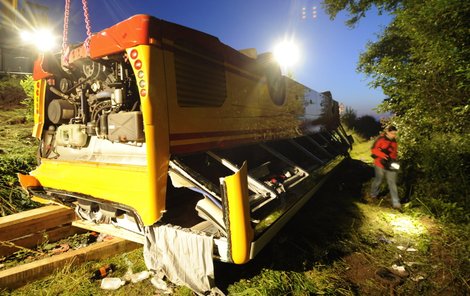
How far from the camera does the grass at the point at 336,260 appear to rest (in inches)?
105

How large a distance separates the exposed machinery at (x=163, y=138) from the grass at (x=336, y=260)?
1.76 feet

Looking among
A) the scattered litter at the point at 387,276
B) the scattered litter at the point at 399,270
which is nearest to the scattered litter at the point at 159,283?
the scattered litter at the point at 387,276

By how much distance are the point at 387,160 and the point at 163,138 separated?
16.7 feet

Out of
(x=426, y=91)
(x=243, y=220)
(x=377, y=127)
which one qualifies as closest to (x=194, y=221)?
(x=243, y=220)

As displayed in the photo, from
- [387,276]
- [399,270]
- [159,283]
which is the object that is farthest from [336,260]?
[159,283]

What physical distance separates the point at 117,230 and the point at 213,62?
2.46 meters

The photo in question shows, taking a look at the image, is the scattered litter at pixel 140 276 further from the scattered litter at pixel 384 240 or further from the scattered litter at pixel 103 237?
the scattered litter at pixel 384 240

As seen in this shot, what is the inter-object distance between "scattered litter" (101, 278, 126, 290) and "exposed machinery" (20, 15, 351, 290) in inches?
18.7

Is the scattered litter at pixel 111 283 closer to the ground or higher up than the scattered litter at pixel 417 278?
higher up

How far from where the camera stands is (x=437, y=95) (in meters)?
5.86

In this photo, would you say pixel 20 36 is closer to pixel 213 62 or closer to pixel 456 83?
pixel 213 62

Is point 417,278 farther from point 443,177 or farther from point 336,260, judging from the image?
point 443,177

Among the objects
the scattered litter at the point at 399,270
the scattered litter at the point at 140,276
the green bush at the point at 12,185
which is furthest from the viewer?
the green bush at the point at 12,185

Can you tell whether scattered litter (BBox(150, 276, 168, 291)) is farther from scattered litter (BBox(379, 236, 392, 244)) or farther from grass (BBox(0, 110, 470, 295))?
scattered litter (BBox(379, 236, 392, 244))
